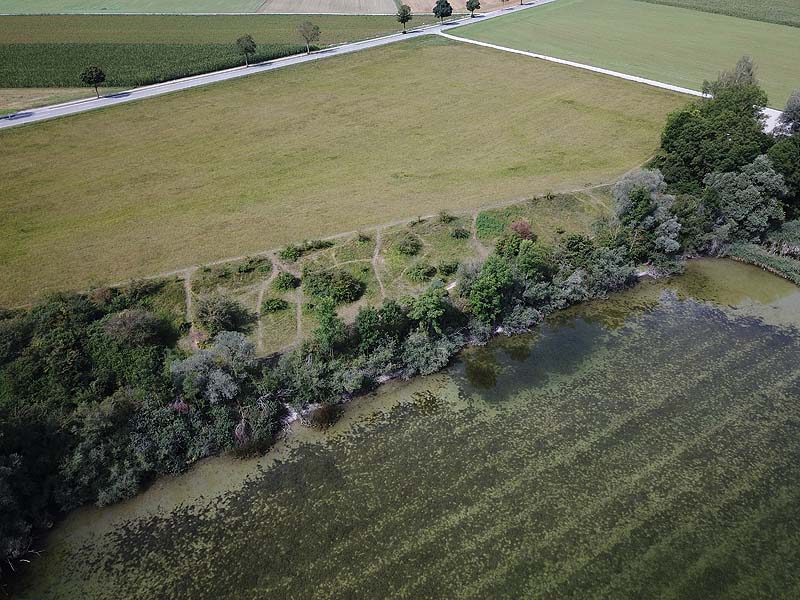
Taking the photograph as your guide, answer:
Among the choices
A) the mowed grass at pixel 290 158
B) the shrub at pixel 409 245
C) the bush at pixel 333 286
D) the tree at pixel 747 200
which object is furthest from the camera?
the tree at pixel 747 200

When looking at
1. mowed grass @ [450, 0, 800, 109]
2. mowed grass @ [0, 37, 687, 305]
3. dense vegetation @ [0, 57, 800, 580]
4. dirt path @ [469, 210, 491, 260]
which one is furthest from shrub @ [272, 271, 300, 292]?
mowed grass @ [450, 0, 800, 109]

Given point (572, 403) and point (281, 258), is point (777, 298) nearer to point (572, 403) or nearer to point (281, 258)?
point (572, 403)

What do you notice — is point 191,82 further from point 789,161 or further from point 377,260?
point 789,161

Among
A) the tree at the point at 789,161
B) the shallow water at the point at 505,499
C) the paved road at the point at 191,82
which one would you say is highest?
the paved road at the point at 191,82

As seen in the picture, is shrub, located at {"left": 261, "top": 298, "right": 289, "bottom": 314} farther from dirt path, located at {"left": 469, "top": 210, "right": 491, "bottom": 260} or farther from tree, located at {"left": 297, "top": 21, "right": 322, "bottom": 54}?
tree, located at {"left": 297, "top": 21, "right": 322, "bottom": 54}

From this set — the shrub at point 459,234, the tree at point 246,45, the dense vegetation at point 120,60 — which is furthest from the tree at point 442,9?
the shrub at point 459,234

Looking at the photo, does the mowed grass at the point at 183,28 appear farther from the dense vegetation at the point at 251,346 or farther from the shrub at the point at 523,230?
the dense vegetation at the point at 251,346
